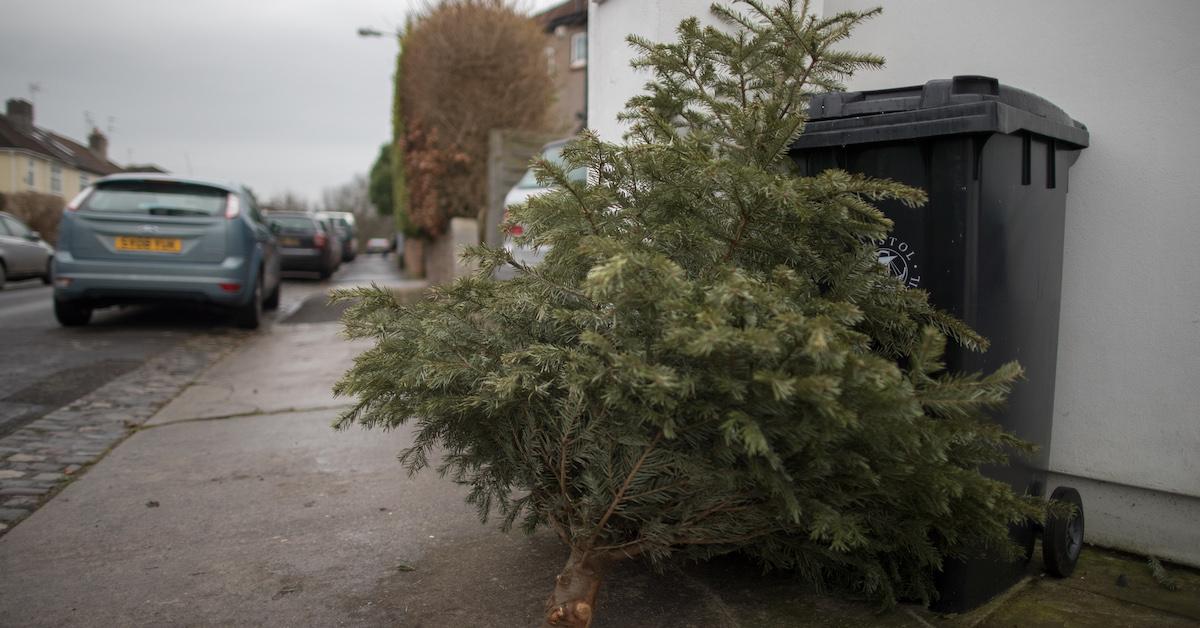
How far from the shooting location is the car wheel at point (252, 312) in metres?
9.76

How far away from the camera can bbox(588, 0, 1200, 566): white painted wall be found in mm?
3186

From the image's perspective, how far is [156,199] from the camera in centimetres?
889

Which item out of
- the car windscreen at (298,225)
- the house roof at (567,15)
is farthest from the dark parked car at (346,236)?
the car windscreen at (298,225)

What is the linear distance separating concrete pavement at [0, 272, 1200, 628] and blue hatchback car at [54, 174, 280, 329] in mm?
4840

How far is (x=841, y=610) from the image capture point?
9.03ft

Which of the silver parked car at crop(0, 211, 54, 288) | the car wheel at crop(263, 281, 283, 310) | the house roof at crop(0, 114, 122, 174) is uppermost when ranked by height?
the house roof at crop(0, 114, 122, 174)

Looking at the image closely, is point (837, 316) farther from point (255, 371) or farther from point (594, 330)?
point (255, 371)

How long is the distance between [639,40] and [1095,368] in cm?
218

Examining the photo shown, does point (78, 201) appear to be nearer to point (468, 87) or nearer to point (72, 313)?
point (72, 313)

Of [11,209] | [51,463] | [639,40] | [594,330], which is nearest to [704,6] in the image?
[639,40]

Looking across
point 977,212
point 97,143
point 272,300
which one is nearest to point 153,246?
point 272,300

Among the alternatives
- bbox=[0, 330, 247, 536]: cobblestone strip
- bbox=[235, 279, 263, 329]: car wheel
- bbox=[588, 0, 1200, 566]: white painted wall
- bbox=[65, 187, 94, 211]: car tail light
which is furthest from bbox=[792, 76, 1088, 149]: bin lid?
bbox=[65, 187, 94, 211]: car tail light

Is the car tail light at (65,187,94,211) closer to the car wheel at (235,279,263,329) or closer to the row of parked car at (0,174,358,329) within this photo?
the row of parked car at (0,174,358,329)

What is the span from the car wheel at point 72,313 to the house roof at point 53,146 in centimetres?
4144
